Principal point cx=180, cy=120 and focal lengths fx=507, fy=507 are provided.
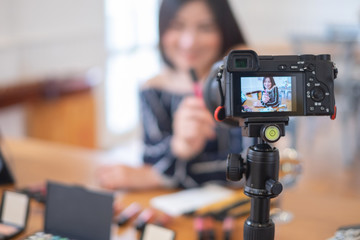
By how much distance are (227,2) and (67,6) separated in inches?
89.9

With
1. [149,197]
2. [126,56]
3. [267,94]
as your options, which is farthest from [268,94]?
[126,56]

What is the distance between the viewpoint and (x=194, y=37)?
5.91 feet

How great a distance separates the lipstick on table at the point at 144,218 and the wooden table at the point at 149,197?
4 cm

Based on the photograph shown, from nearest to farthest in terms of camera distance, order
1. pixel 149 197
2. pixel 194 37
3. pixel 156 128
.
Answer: pixel 149 197 < pixel 194 37 < pixel 156 128

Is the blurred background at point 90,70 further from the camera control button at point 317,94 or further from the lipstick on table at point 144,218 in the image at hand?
the camera control button at point 317,94

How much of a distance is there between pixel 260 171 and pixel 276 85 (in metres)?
0.14

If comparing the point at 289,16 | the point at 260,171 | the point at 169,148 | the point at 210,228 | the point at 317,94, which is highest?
the point at 289,16

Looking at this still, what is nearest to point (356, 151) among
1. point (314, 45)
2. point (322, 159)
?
point (322, 159)

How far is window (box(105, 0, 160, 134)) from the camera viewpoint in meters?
4.57

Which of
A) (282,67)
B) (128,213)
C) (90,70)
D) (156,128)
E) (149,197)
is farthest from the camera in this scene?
(90,70)

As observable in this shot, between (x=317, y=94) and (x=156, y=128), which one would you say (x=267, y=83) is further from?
(x=156, y=128)

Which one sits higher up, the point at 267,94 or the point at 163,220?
the point at 267,94

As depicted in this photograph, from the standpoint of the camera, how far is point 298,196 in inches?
61.4

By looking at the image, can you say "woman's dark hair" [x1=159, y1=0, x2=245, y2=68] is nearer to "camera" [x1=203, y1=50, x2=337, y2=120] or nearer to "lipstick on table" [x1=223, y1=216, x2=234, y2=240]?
"lipstick on table" [x1=223, y1=216, x2=234, y2=240]
